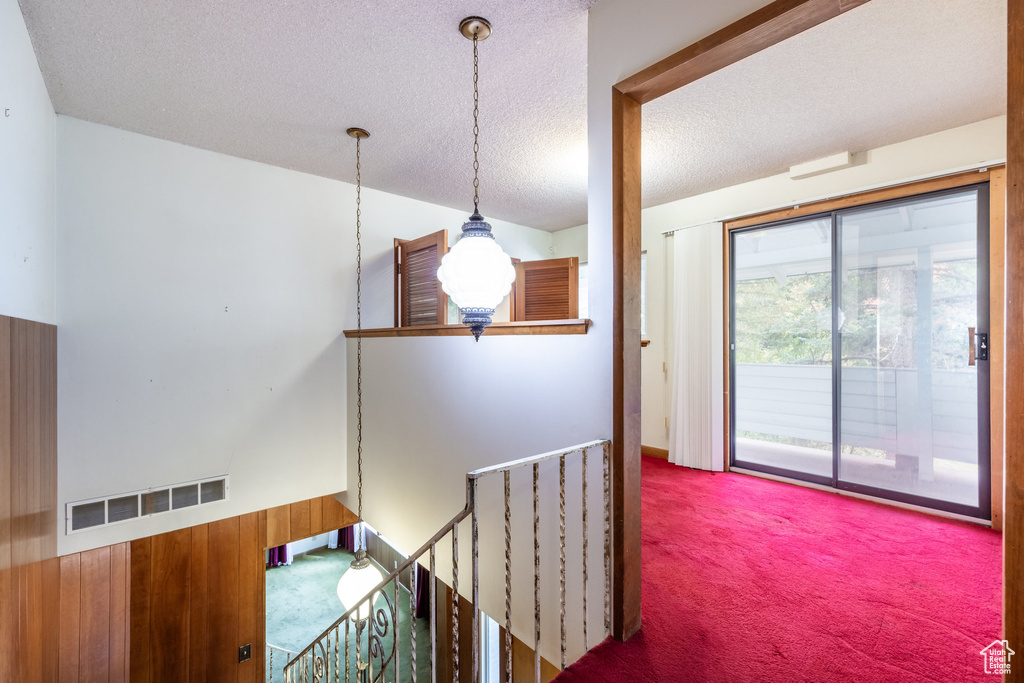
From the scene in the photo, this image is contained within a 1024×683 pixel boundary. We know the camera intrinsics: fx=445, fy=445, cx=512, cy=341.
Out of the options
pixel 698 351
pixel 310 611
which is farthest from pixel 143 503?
pixel 698 351

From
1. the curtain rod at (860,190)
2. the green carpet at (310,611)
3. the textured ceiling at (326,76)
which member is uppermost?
the textured ceiling at (326,76)

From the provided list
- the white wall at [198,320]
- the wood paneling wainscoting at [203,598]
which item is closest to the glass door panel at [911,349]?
the white wall at [198,320]

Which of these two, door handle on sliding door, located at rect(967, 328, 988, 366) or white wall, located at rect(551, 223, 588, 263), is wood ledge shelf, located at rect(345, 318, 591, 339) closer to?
door handle on sliding door, located at rect(967, 328, 988, 366)

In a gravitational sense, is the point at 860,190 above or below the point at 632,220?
above

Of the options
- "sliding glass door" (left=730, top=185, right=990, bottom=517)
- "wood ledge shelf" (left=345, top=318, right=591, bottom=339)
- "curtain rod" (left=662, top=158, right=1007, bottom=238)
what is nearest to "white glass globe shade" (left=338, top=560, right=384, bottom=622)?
"wood ledge shelf" (left=345, top=318, right=591, bottom=339)

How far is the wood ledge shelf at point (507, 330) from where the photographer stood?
1.84m

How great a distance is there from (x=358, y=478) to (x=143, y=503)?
1418mm

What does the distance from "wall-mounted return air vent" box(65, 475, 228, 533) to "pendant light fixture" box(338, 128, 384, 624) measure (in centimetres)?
100

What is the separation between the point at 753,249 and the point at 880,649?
288cm

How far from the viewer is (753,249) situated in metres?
3.70

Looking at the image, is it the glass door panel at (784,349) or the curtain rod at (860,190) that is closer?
the curtain rod at (860,190)

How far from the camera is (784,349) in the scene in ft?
11.5

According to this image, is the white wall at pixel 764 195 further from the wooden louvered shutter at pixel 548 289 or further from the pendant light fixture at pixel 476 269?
the pendant light fixture at pixel 476 269

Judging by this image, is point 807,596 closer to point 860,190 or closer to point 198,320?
point 860,190
